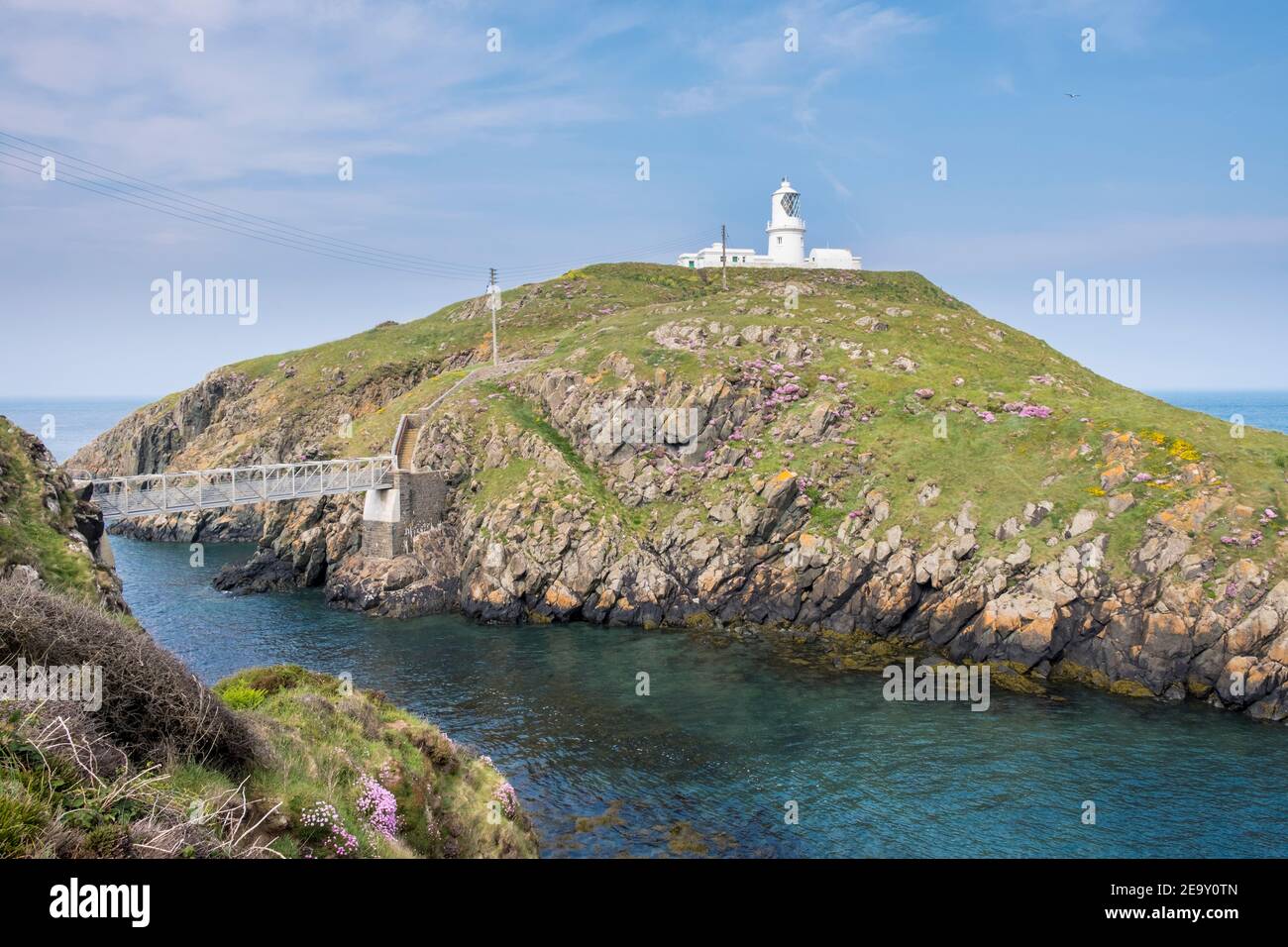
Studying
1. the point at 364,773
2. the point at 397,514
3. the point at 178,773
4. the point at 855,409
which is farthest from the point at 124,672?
the point at 855,409

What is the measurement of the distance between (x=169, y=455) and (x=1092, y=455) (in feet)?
434

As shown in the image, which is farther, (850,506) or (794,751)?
(850,506)

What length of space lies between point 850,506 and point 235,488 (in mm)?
52764

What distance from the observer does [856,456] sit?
72625 mm

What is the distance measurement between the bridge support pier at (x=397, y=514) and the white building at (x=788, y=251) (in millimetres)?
93166

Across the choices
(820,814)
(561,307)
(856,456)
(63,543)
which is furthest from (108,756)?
(561,307)

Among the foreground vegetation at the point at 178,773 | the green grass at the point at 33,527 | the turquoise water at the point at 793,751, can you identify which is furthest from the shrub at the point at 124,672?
the turquoise water at the point at 793,751

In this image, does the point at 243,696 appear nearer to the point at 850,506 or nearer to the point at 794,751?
the point at 794,751

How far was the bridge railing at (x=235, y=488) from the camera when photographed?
5972 cm

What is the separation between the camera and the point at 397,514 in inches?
2958

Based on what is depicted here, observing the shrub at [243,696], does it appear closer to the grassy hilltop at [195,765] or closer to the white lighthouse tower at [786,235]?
the grassy hilltop at [195,765]

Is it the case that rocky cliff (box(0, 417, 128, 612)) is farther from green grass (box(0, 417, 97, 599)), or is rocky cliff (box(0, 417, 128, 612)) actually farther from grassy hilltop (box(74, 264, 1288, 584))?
grassy hilltop (box(74, 264, 1288, 584))

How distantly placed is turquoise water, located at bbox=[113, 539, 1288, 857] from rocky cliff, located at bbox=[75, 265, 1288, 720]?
535 cm
